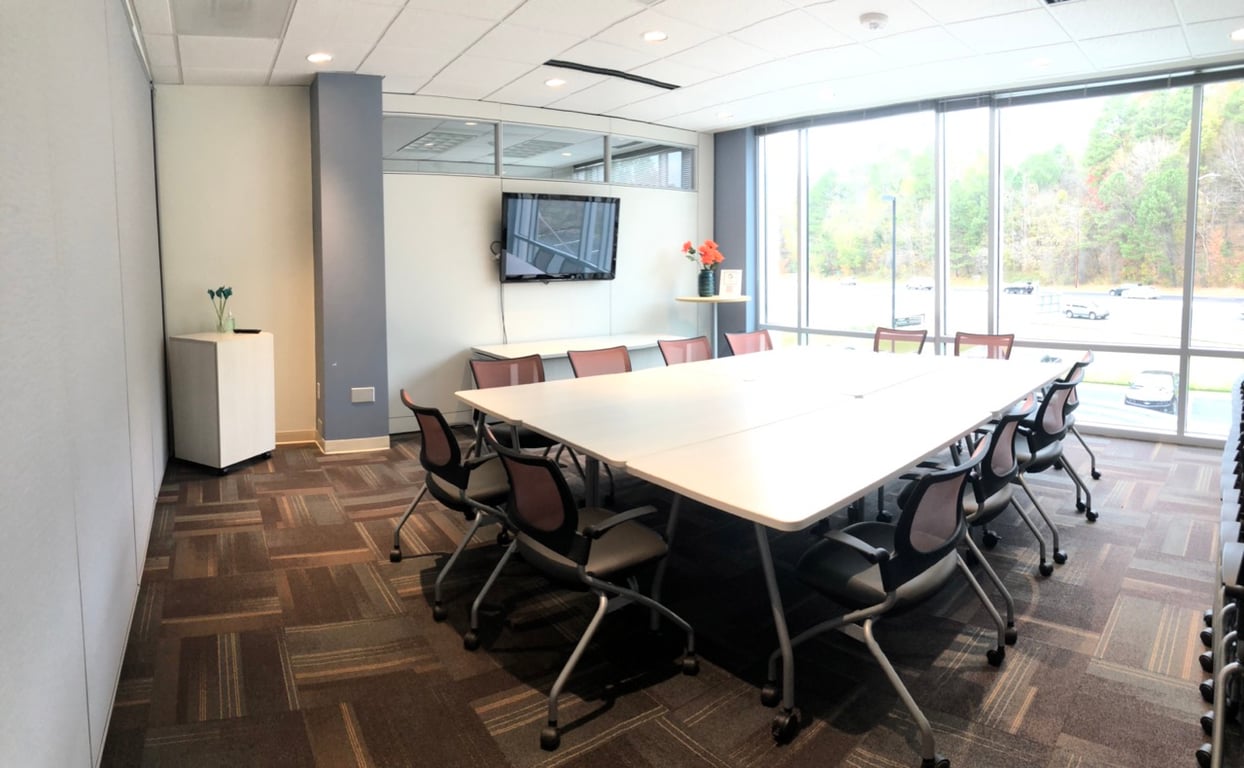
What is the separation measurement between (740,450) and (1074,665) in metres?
1.45

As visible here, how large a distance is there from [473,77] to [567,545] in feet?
14.6

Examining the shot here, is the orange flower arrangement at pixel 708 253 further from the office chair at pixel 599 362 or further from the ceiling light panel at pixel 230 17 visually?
the ceiling light panel at pixel 230 17

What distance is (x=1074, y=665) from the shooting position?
8.97ft

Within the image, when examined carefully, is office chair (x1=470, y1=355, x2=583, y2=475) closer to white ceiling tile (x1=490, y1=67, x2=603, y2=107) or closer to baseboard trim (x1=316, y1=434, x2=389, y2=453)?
baseboard trim (x1=316, y1=434, x2=389, y2=453)

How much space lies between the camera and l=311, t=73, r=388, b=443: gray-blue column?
5664mm

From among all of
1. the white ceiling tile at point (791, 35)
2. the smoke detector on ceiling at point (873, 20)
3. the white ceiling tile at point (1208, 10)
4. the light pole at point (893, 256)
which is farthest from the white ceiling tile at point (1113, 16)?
the light pole at point (893, 256)

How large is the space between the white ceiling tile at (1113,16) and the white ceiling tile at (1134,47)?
149mm

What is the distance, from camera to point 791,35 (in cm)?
473

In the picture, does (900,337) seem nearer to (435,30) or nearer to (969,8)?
(969,8)

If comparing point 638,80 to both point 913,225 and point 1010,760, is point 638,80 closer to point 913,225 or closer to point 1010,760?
point 913,225

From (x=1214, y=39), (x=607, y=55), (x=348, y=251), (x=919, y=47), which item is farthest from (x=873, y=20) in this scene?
(x=348, y=251)

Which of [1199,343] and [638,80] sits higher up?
[638,80]

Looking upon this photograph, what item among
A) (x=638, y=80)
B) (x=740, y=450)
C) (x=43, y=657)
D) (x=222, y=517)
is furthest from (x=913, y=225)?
(x=43, y=657)

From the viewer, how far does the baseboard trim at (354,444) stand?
5891mm
